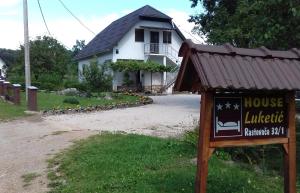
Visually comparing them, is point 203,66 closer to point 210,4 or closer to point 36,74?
point 210,4

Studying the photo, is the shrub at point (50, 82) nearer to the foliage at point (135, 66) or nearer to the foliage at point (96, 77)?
the foliage at point (135, 66)

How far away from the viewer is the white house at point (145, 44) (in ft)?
146

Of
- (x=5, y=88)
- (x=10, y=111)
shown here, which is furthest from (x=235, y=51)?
(x=5, y=88)

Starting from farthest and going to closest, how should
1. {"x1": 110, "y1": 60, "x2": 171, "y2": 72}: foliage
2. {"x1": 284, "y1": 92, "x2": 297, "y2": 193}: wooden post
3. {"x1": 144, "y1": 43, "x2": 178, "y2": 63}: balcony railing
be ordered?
{"x1": 144, "y1": 43, "x2": 178, "y2": 63}: balcony railing
{"x1": 110, "y1": 60, "x2": 171, "y2": 72}: foliage
{"x1": 284, "y1": 92, "x2": 297, "y2": 193}: wooden post

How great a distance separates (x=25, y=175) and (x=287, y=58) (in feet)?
15.8

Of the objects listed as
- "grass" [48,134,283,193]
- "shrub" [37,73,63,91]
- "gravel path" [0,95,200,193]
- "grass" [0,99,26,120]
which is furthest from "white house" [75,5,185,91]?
"grass" [48,134,283,193]

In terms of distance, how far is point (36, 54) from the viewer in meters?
47.7

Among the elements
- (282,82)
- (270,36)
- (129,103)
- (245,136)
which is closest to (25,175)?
(245,136)

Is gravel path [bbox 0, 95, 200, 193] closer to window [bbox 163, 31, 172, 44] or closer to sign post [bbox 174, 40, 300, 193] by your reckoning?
sign post [bbox 174, 40, 300, 193]

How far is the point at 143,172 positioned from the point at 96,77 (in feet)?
76.9

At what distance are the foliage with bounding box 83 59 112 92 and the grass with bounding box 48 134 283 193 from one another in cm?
2024

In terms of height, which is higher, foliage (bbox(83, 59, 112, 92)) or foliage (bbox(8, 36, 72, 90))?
foliage (bbox(8, 36, 72, 90))

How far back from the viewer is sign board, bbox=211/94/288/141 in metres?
5.93

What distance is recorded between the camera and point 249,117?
606 centimetres
